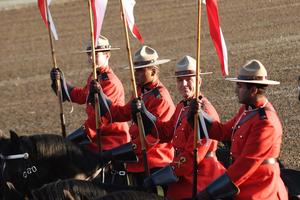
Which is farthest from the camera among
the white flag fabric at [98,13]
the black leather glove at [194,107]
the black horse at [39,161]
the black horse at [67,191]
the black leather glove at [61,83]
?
the black leather glove at [61,83]

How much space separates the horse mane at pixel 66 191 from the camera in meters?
5.48

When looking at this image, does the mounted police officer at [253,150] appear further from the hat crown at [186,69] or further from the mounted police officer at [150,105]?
the mounted police officer at [150,105]

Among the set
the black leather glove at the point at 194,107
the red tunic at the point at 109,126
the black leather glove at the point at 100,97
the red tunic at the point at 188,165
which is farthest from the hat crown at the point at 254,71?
the red tunic at the point at 109,126

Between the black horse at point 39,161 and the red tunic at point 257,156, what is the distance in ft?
5.88

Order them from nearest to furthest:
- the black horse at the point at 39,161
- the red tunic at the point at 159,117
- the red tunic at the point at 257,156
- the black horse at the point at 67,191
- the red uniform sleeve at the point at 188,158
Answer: the black horse at the point at 67,191 → the red tunic at the point at 257,156 → the red uniform sleeve at the point at 188,158 → the black horse at the point at 39,161 → the red tunic at the point at 159,117

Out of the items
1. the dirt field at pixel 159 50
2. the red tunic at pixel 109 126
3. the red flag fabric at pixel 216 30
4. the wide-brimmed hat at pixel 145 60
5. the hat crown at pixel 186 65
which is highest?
the red flag fabric at pixel 216 30

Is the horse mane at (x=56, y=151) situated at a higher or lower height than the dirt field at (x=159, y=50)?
higher

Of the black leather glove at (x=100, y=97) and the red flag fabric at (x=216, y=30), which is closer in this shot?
the red flag fabric at (x=216, y=30)

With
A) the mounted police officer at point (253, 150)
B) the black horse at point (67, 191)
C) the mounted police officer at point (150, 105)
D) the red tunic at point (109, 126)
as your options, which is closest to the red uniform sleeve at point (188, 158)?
the mounted police officer at point (253, 150)

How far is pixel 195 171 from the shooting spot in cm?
641

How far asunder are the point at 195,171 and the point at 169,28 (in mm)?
19661

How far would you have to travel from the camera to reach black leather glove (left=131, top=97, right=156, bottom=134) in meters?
7.25

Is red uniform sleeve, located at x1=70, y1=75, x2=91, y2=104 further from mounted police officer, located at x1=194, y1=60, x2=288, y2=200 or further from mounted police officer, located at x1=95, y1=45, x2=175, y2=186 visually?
mounted police officer, located at x1=194, y1=60, x2=288, y2=200

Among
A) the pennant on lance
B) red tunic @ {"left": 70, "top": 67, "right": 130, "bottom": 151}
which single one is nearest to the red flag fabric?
the pennant on lance
